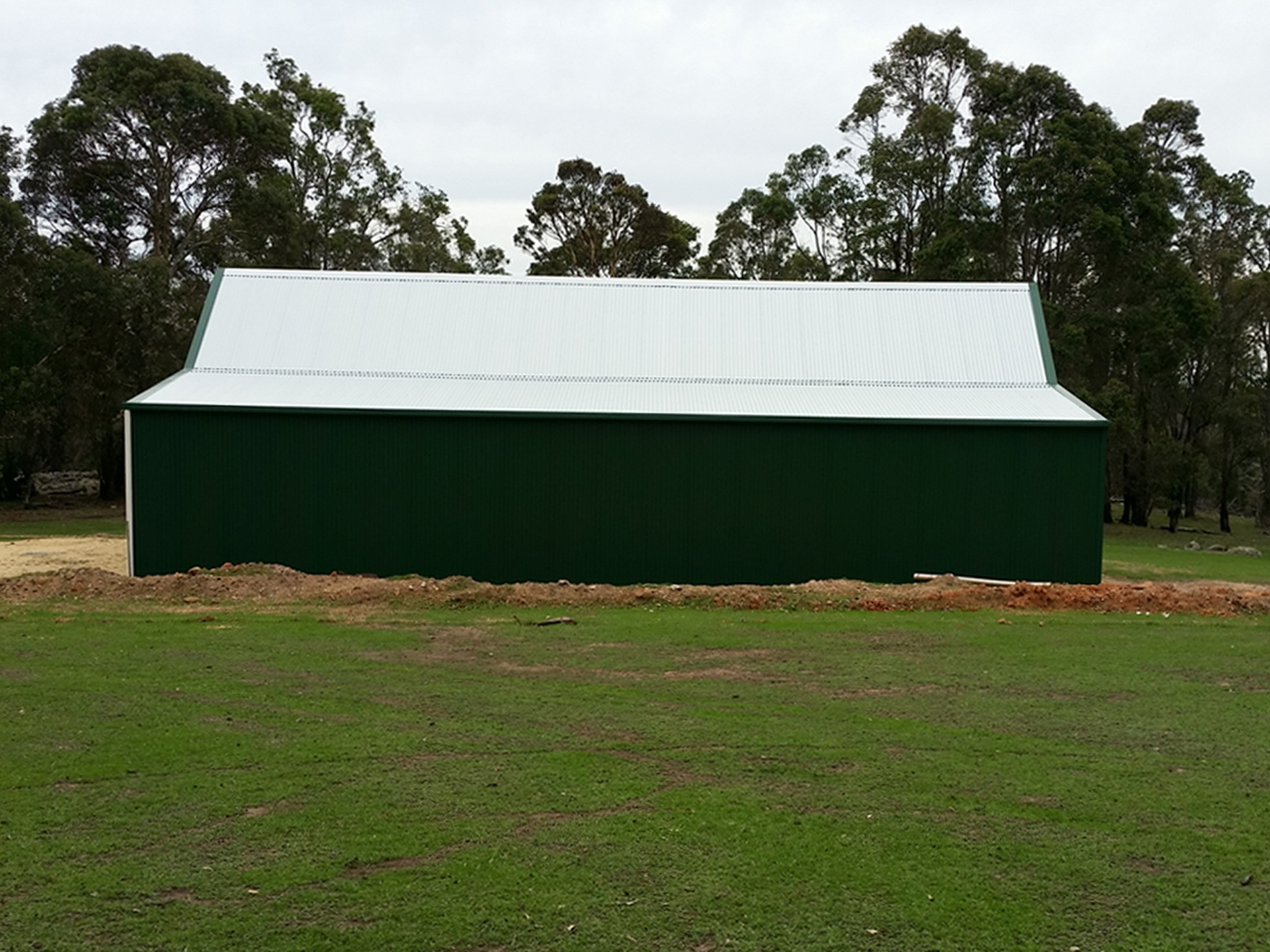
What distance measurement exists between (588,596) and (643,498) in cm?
353

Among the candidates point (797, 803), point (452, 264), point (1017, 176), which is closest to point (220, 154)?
point (452, 264)

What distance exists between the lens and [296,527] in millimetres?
18797

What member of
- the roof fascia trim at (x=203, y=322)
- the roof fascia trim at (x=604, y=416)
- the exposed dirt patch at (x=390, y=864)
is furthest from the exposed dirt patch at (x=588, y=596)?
the exposed dirt patch at (x=390, y=864)

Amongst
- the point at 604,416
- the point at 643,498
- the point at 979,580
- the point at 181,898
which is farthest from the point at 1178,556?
the point at 181,898

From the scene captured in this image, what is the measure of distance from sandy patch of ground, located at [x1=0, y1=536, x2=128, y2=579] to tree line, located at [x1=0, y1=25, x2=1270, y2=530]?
28.6 ft

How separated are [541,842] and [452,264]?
48.2m

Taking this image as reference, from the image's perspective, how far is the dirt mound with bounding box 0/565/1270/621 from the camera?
15125 mm

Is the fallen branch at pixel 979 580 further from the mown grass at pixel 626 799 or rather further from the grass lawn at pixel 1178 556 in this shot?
the mown grass at pixel 626 799

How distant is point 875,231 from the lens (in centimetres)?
4288

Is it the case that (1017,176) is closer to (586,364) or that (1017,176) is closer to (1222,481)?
(1222,481)

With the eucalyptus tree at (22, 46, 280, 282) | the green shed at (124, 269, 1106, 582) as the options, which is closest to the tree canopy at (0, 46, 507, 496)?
the eucalyptus tree at (22, 46, 280, 282)

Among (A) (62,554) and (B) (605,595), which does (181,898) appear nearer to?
(B) (605,595)

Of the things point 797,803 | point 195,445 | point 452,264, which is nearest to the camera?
point 797,803

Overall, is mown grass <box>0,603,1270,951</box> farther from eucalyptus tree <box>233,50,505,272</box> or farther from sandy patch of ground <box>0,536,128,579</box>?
eucalyptus tree <box>233,50,505,272</box>
